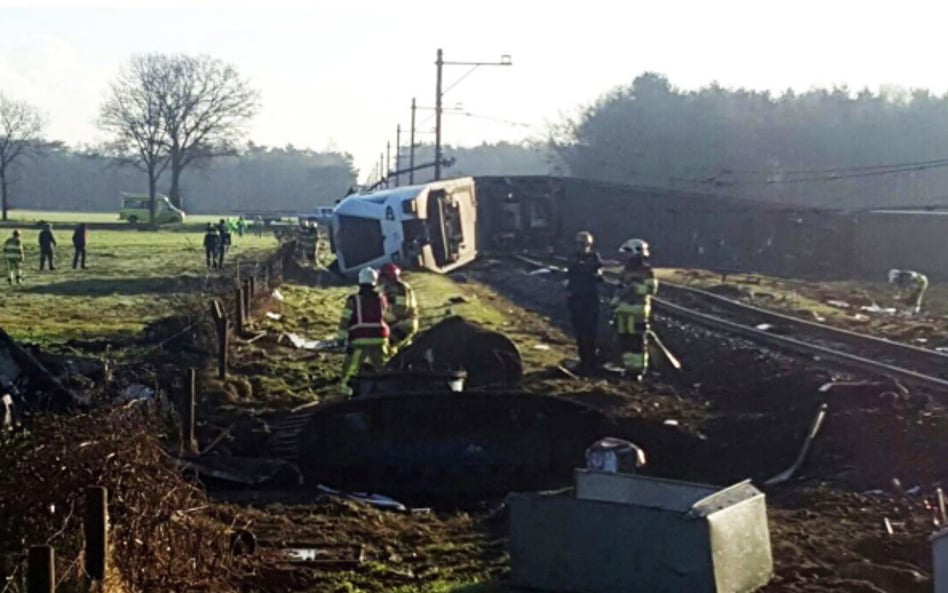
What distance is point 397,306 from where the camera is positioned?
50.8 feet

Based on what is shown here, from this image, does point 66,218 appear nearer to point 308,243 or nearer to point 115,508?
point 308,243

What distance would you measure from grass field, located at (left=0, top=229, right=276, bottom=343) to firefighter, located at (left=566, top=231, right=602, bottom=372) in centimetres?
804

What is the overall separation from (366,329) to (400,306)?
38.5 inches

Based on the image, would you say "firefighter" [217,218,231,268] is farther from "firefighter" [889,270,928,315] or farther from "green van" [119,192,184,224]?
"green van" [119,192,184,224]

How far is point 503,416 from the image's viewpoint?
41.3 feet

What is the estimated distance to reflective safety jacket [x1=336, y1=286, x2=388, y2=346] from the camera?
1456 cm

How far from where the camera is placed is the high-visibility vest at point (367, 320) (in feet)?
47.8

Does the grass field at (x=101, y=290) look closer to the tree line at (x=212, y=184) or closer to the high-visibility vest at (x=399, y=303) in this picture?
the high-visibility vest at (x=399, y=303)

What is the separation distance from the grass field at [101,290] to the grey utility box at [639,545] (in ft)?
47.9

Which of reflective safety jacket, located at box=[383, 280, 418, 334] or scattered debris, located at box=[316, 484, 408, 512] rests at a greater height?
reflective safety jacket, located at box=[383, 280, 418, 334]

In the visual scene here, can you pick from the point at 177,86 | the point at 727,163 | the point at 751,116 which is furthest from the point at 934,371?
→ the point at 177,86

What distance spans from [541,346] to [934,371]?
603 centimetres

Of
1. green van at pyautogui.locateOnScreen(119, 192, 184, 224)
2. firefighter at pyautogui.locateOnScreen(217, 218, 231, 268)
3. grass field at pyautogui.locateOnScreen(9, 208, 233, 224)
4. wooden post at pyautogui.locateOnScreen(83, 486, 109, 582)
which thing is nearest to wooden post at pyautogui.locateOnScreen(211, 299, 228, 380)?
wooden post at pyautogui.locateOnScreen(83, 486, 109, 582)

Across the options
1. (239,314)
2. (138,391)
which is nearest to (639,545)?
(138,391)
